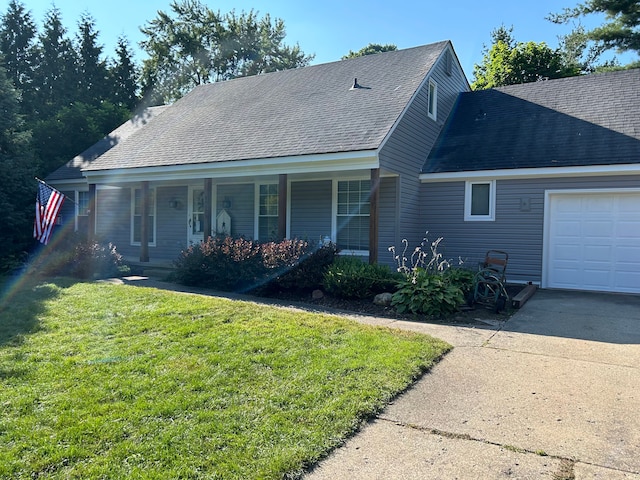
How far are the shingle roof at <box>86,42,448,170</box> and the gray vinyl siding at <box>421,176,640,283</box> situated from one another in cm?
258

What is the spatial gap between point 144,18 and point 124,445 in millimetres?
35290

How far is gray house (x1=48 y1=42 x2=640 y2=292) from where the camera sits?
9547 millimetres

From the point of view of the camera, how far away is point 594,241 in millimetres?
9672

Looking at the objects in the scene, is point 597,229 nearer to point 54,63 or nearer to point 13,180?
point 13,180

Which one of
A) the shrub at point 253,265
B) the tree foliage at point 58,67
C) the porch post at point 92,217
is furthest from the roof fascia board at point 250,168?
the tree foliage at point 58,67

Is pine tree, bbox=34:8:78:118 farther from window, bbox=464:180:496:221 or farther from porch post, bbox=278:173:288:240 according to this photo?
window, bbox=464:180:496:221

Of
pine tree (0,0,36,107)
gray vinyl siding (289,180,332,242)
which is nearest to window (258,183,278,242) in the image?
gray vinyl siding (289,180,332,242)

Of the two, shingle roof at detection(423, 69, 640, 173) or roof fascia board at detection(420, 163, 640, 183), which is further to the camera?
shingle roof at detection(423, 69, 640, 173)

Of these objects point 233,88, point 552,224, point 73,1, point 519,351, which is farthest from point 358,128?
point 73,1

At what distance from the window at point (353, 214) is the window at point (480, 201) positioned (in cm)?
234

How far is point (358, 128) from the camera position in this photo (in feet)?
31.8

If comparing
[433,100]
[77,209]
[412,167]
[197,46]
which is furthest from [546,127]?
[197,46]

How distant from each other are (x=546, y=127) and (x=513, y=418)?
940 cm

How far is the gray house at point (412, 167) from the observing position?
9547mm
